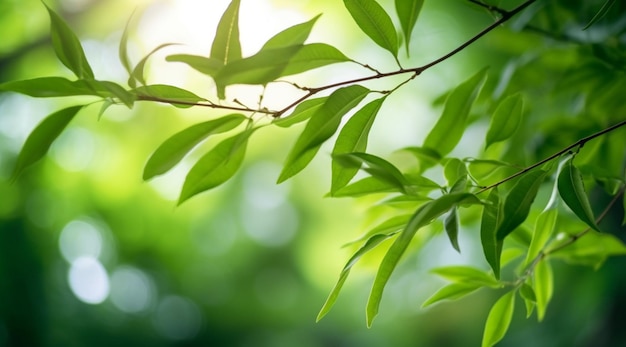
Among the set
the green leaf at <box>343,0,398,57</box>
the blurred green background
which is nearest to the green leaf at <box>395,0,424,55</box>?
the green leaf at <box>343,0,398,57</box>

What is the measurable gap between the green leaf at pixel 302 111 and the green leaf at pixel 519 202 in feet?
0.36

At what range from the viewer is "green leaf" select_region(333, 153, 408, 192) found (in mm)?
276

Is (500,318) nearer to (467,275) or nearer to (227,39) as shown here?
(467,275)

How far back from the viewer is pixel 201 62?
0.29m

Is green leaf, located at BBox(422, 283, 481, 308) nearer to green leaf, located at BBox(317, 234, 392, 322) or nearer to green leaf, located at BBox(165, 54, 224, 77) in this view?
green leaf, located at BBox(317, 234, 392, 322)

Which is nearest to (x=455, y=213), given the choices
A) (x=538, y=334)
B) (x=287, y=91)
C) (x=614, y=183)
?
(x=614, y=183)

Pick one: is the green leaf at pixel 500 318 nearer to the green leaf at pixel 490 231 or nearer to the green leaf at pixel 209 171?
the green leaf at pixel 490 231

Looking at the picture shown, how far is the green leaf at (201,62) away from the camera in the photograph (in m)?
0.29

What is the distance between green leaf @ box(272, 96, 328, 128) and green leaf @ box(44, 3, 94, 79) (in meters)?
0.11

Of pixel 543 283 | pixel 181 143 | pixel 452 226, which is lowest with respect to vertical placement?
pixel 543 283

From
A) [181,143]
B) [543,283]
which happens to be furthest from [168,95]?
[543,283]

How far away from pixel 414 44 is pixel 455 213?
121cm

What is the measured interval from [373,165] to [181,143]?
0.11 metres

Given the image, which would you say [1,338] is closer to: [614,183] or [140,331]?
[140,331]
